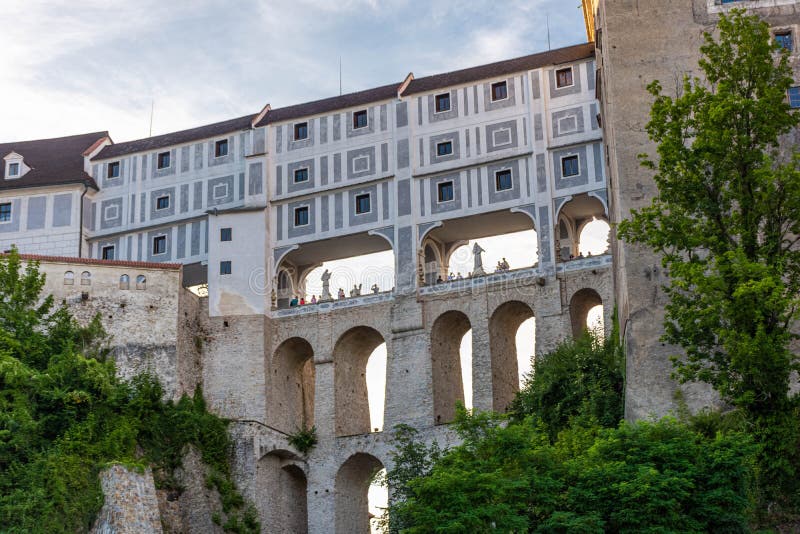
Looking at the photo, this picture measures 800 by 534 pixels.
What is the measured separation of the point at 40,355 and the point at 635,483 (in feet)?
82.9

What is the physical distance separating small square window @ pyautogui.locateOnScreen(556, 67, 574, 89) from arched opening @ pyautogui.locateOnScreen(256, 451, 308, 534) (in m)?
18.7

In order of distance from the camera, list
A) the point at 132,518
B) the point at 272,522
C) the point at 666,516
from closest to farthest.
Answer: the point at 666,516
the point at 132,518
the point at 272,522

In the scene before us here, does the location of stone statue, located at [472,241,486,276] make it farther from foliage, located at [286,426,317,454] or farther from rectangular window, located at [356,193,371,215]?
A: foliage, located at [286,426,317,454]

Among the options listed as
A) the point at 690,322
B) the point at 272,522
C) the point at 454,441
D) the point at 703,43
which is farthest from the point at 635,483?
the point at 272,522

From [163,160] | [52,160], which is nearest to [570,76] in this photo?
[163,160]

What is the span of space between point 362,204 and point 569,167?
9267mm

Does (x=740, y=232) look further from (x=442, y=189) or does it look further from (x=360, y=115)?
(x=360, y=115)

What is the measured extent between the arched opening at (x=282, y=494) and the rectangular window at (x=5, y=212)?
60.4ft

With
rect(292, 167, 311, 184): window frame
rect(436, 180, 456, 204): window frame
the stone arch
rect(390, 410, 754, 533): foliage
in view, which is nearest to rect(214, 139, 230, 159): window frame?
rect(292, 167, 311, 184): window frame

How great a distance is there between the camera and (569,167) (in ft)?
168

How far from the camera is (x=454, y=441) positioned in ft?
158

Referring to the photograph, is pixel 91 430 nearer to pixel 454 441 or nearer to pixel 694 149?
pixel 454 441

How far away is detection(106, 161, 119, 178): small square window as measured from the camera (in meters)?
60.3

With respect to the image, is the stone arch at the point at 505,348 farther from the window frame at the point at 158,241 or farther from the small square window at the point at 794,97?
the window frame at the point at 158,241
